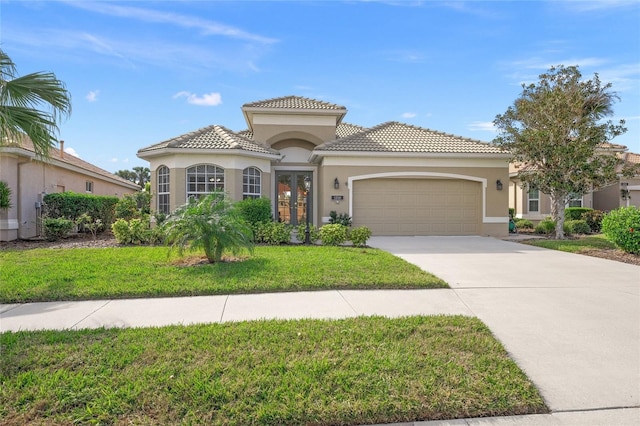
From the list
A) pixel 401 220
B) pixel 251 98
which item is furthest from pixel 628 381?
pixel 251 98

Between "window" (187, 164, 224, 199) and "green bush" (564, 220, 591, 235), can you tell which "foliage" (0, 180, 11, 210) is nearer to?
"window" (187, 164, 224, 199)

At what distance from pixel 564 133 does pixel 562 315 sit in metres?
11.3

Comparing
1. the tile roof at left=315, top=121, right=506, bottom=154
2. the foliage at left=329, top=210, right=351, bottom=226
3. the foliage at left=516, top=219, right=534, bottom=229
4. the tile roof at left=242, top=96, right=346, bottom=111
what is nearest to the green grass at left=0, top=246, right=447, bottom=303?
the foliage at left=329, top=210, right=351, bottom=226

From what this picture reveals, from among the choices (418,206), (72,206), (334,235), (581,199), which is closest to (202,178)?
(72,206)

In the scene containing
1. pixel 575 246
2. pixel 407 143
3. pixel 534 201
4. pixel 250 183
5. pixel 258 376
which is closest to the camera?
pixel 258 376

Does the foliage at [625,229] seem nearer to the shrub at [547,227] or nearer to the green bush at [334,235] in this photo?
the shrub at [547,227]

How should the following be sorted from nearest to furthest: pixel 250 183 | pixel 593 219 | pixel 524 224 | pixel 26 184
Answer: pixel 26 184, pixel 250 183, pixel 593 219, pixel 524 224

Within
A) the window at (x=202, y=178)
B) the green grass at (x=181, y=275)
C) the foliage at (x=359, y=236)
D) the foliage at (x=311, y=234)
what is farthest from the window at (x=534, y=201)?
the window at (x=202, y=178)

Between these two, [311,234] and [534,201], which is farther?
[534,201]

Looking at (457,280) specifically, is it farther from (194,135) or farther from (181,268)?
(194,135)

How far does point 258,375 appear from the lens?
10.3 feet

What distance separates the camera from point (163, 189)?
14406 millimetres

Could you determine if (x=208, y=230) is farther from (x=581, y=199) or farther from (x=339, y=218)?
(x=581, y=199)

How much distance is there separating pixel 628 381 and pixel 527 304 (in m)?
2.21
